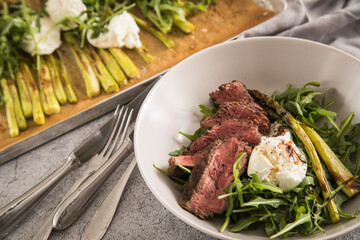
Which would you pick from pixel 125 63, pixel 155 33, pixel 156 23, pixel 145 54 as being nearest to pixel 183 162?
pixel 125 63

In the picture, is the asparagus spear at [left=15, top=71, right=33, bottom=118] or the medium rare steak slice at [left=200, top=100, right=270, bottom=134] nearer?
the medium rare steak slice at [left=200, top=100, right=270, bottom=134]

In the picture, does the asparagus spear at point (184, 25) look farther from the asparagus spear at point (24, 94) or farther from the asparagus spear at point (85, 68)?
the asparagus spear at point (24, 94)

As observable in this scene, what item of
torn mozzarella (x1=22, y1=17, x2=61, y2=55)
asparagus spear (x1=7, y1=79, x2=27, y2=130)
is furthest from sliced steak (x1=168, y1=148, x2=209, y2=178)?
torn mozzarella (x1=22, y1=17, x2=61, y2=55)

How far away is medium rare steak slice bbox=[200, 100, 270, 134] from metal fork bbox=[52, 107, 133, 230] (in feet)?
2.19

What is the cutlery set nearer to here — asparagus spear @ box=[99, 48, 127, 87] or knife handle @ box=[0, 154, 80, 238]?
knife handle @ box=[0, 154, 80, 238]

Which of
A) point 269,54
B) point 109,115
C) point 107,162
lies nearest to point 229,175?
point 107,162

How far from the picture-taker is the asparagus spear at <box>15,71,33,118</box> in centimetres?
304

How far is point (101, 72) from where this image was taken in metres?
3.21

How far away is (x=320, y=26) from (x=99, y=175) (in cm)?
254

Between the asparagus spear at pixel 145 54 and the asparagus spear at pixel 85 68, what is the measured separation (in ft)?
1.74

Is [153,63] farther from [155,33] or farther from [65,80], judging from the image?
[65,80]

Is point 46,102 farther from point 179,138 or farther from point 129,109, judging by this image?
point 179,138

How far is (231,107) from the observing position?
2246mm

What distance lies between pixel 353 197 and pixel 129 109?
1719 mm
